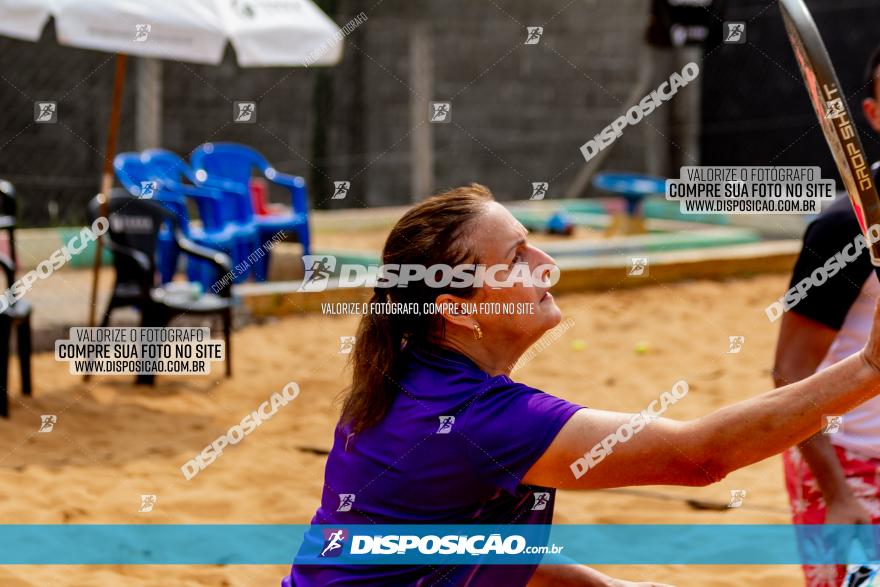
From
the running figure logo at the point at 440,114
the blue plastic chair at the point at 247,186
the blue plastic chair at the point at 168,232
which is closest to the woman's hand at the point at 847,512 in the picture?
the blue plastic chair at the point at 168,232

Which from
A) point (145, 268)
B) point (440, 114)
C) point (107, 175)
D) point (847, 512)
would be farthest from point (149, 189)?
point (847, 512)

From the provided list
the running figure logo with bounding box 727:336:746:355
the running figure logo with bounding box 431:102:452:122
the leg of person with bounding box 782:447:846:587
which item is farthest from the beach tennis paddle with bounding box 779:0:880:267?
the running figure logo with bounding box 431:102:452:122

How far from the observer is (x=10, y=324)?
609 cm

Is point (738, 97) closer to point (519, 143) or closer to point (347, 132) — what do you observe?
point (519, 143)

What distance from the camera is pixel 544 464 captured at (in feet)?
6.40

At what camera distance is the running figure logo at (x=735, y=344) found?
26.1 feet

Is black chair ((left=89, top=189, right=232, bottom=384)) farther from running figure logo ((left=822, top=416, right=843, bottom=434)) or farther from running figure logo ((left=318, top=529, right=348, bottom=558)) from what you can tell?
running figure logo ((left=318, top=529, right=348, bottom=558))

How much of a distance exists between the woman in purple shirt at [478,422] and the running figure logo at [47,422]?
13.0ft

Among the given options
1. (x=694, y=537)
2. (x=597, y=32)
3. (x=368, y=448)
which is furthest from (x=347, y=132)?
(x=368, y=448)

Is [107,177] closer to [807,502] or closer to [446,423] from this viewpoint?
[807,502]

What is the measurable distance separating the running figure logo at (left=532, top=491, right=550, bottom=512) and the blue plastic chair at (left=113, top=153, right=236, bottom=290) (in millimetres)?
6250

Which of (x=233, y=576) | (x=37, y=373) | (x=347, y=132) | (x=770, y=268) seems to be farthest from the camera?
(x=347, y=132)

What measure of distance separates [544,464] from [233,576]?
95.9 inches

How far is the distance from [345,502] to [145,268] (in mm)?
5234
